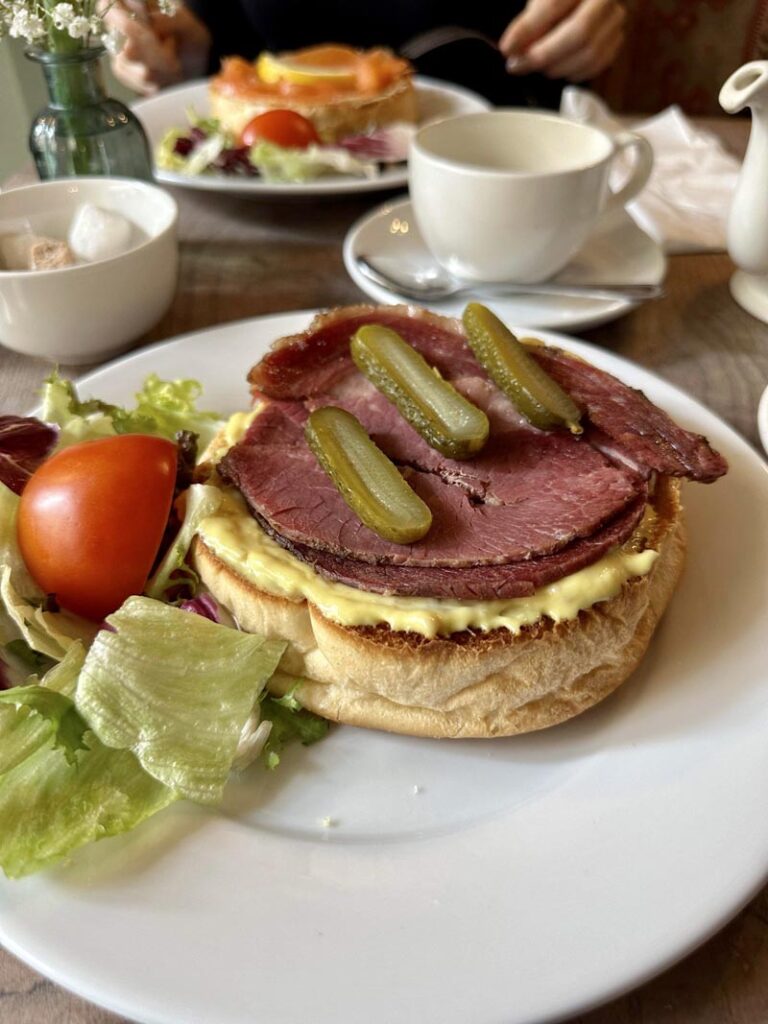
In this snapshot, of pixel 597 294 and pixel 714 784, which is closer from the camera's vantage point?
pixel 714 784

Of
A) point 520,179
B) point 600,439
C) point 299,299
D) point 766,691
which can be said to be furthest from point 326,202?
point 766,691

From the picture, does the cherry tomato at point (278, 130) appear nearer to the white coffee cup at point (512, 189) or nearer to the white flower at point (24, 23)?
the white coffee cup at point (512, 189)

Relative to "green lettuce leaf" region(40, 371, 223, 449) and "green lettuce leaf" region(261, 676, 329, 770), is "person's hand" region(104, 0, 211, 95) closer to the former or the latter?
"green lettuce leaf" region(40, 371, 223, 449)

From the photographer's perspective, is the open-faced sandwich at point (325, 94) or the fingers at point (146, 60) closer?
the open-faced sandwich at point (325, 94)

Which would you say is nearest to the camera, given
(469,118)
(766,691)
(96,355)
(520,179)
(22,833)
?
(22,833)

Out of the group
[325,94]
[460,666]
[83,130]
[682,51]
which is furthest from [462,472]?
[682,51]

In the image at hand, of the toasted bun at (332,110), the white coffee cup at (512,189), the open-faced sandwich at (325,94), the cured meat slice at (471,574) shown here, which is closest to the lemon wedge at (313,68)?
the open-faced sandwich at (325,94)

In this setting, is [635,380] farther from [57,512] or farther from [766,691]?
[57,512]

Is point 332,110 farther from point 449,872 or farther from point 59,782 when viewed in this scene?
point 449,872
